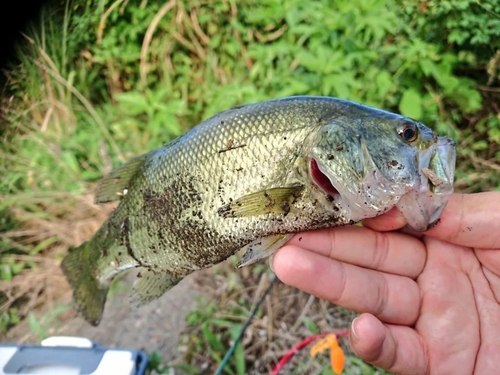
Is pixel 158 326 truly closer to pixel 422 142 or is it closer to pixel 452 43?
pixel 422 142

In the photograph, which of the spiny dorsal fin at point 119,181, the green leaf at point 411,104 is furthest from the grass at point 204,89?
the spiny dorsal fin at point 119,181

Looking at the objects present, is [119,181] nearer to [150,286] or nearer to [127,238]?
[127,238]

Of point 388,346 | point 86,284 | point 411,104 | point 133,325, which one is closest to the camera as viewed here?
point 388,346

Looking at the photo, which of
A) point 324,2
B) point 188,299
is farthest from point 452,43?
point 188,299

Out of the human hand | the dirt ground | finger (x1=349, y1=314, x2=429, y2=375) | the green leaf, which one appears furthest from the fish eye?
the dirt ground

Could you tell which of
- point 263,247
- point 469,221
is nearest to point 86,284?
point 263,247

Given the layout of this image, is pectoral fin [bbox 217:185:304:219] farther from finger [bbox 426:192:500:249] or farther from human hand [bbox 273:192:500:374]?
finger [bbox 426:192:500:249]

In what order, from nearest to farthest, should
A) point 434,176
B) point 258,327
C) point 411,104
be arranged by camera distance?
point 434,176
point 258,327
point 411,104
